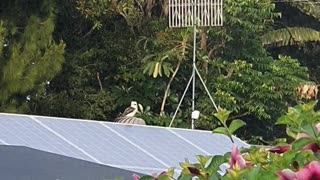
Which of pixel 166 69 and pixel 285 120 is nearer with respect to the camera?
pixel 285 120

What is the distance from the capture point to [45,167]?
4875 millimetres

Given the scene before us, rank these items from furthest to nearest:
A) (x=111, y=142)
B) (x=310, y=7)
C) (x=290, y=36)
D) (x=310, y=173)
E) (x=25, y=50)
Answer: (x=310, y=7) < (x=290, y=36) < (x=25, y=50) < (x=111, y=142) < (x=310, y=173)

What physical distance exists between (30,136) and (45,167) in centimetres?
48

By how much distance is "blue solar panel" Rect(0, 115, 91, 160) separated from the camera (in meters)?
5.06

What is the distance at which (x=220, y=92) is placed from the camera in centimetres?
1252

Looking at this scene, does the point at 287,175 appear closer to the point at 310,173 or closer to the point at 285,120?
the point at 310,173

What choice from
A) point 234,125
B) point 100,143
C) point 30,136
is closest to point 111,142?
point 100,143

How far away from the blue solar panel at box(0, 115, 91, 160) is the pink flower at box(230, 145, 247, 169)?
11.3ft

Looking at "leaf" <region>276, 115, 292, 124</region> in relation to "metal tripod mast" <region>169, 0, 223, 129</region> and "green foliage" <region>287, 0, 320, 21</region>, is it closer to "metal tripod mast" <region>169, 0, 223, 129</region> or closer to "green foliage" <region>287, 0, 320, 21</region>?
"metal tripod mast" <region>169, 0, 223, 129</region>

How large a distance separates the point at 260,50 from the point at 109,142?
26.9ft

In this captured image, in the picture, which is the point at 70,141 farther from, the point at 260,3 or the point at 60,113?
the point at 260,3

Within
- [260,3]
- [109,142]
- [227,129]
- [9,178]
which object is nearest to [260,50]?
[260,3]

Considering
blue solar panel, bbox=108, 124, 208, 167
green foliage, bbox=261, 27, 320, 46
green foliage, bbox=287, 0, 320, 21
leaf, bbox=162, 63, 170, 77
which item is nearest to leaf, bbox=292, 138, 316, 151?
blue solar panel, bbox=108, 124, 208, 167

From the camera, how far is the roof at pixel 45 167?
4742 millimetres
